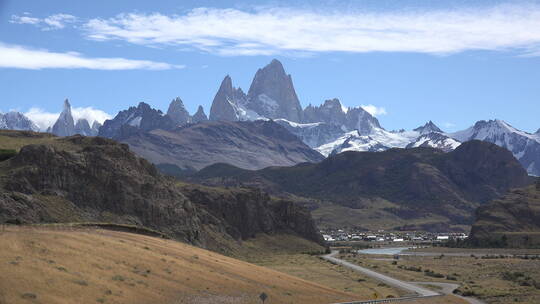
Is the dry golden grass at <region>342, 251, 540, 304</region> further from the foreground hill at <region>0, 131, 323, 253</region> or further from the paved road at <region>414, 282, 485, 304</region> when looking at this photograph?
the foreground hill at <region>0, 131, 323, 253</region>

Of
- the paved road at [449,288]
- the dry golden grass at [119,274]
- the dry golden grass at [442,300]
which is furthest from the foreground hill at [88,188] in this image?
the dry golden grass at [442,300]

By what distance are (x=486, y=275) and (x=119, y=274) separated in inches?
3631

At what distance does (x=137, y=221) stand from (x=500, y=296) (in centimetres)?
5575

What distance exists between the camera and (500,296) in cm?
9481

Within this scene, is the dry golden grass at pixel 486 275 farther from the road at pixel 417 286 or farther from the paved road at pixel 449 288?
the road at pixel 417 286

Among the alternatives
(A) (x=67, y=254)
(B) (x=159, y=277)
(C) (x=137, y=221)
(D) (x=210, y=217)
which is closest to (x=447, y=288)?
(C) (x=137, y=221)

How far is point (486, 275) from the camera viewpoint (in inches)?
5281

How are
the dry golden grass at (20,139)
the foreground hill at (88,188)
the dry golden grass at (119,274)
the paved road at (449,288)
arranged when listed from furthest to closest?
1. the dry golden grass at (20,139)
2. the foreground hill at (88,188)
3. the paved road at (449,288)
4. the dry golden grass at (119,274)

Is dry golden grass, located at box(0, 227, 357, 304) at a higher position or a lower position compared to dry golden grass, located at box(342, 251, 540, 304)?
higher

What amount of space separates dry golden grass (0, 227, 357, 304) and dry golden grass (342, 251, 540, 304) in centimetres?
2687

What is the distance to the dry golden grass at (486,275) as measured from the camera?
95.3m

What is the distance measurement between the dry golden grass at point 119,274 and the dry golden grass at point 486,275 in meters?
26.9

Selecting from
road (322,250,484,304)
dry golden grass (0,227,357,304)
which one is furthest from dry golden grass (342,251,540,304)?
dry golden grass (0,227,357,304)

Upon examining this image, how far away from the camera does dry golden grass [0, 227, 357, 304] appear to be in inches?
1869
